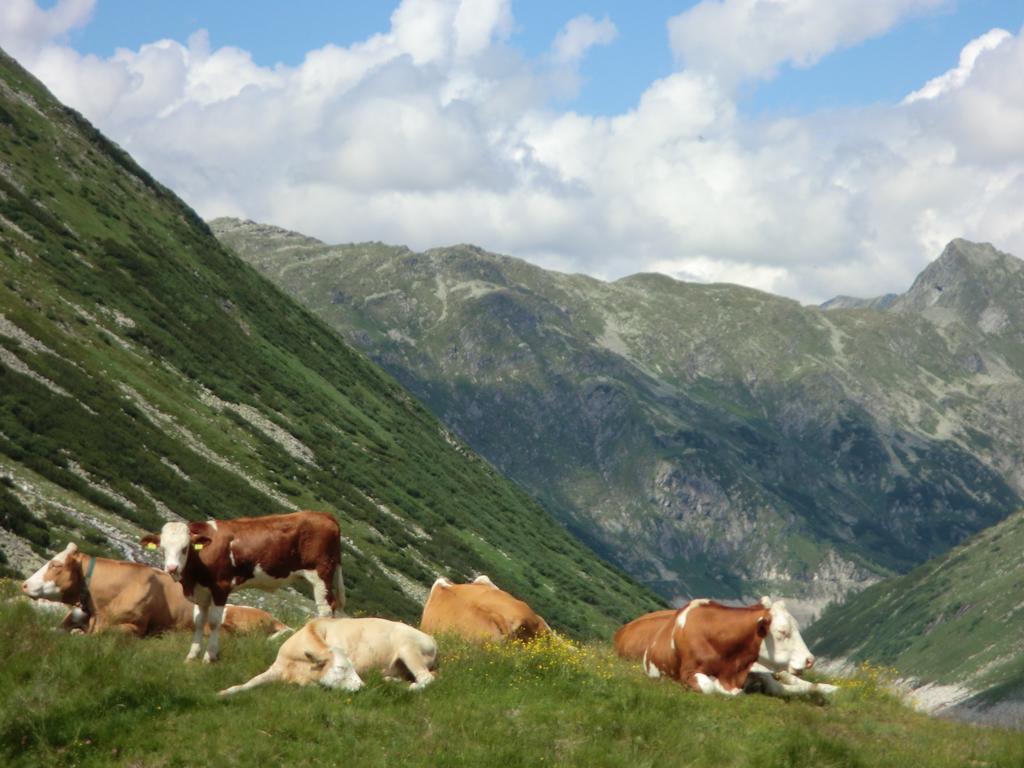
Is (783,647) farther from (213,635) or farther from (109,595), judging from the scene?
(109,595)

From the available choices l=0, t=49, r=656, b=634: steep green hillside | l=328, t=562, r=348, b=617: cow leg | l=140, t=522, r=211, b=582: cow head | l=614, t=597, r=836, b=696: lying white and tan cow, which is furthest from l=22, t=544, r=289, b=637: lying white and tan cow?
l=0, t=49, r=656, b=634: steep green hillside

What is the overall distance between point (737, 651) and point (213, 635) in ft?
31.8

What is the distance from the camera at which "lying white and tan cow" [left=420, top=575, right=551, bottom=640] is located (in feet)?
68.8

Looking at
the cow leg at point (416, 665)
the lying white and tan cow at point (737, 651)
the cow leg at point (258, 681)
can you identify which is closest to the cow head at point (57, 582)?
the cow leg at point (258, 681)

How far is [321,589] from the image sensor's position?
19234mm

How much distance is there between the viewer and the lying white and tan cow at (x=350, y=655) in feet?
51.6

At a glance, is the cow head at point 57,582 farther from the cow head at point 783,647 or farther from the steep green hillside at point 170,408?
the steep green hillside at point 170,408

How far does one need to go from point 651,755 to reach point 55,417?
201 feet

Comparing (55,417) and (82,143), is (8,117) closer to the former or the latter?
(82,143)

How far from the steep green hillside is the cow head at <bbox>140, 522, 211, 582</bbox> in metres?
23.4

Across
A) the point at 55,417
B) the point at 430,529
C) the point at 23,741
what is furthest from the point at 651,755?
the point at 430,529

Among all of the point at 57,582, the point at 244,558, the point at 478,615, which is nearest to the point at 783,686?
the point at 478,615

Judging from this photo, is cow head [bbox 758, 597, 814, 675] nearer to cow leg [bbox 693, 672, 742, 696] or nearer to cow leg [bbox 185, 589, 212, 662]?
cow leg [bbox 693, 672, 742, 696]

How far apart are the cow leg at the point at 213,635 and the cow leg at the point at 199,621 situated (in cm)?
13
